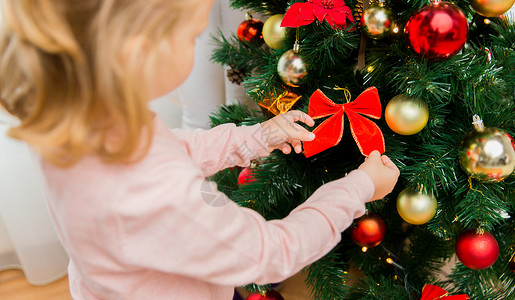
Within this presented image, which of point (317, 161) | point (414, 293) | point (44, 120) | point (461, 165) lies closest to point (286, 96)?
point (317, 161)

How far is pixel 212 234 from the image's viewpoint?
43 cm

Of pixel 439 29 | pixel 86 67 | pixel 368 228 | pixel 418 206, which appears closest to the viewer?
pixel 86 67

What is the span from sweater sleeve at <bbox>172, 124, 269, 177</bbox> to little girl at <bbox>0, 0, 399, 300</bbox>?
173 mm

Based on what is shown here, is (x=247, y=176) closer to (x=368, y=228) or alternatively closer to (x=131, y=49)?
(x=368, y=228)

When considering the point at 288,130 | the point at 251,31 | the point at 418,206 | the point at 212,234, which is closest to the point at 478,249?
the point at 418,206

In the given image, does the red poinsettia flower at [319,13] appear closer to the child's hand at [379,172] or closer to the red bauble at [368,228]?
the child's hand at [379,172]

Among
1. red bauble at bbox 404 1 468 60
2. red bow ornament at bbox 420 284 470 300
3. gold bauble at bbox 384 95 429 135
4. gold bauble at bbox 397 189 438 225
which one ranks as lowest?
red bow ornament at bbox 420 284 470 300

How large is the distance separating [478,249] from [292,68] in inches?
16.4

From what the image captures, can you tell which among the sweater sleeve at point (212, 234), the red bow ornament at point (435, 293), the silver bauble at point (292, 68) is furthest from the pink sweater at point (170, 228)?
the red bow ornament at point (435, 293)

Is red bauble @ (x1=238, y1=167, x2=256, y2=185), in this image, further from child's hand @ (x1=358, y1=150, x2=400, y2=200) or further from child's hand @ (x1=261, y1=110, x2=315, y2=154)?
child's hand @ (x1=358, y1=150, x2=400, y2=200)

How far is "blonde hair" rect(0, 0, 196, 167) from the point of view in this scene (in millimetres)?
361

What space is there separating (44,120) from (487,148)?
21.4 inches

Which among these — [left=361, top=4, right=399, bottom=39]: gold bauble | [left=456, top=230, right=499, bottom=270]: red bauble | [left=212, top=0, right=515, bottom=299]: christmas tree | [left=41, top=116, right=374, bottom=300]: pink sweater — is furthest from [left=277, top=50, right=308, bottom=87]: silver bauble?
[left=456, top=230, right=499, bottom=270]: red bauble

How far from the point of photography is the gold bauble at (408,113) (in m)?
0.56
